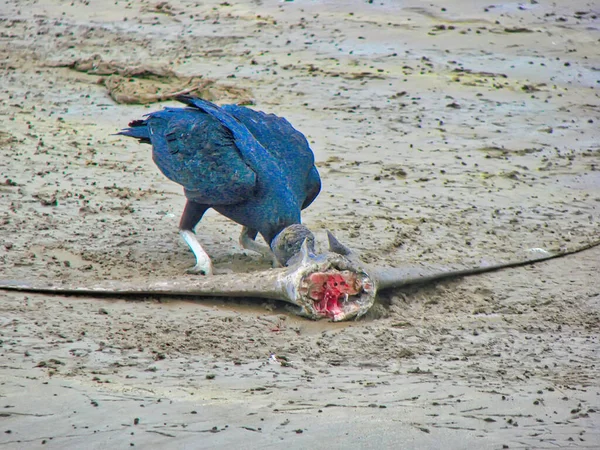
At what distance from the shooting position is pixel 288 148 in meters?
5.69

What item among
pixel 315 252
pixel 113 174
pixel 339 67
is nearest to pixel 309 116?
pixel 339 67

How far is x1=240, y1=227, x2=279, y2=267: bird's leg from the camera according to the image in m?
5.86

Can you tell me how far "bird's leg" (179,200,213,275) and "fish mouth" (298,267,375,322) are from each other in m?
0.81

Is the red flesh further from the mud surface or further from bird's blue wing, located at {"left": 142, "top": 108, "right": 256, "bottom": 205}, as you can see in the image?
bird's blue wing, located at {"left": 142, "top": 108, "right": 256, "bottom": 205}

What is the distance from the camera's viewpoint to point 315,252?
512 cm

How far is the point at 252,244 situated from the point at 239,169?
669 mm

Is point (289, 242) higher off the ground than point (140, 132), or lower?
lower

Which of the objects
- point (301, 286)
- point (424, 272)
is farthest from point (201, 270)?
point (424, 272)

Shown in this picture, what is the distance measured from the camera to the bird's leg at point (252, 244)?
5.86 meters

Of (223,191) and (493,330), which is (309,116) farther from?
(493,330)

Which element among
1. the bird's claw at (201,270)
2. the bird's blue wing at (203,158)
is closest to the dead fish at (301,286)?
the bird's claw at (201,270)

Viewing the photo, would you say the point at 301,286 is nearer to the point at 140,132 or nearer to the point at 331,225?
the point at 331,225

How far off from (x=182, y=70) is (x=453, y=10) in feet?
10.1

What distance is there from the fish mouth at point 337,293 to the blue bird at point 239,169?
0.80 feet
